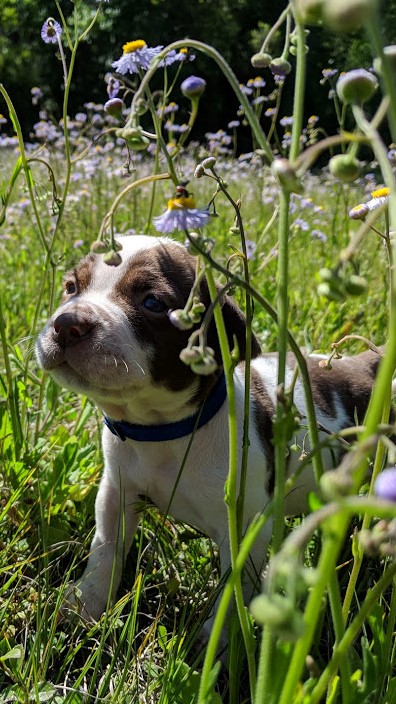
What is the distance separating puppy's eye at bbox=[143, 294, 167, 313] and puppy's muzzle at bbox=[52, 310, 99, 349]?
14cm

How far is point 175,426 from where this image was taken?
5.70 ft

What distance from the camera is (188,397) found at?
172 centimetres

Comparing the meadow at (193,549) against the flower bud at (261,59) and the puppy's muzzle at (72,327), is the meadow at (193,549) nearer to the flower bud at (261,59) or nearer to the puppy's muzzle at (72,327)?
the flower bud at (261,59)

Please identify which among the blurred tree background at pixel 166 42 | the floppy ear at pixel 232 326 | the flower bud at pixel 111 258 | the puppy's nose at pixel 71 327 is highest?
the blurred tree background at pixel 166 42

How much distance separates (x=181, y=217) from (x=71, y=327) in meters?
0.63

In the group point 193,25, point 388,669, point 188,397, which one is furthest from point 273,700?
point 193,25

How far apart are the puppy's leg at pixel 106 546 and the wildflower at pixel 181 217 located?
34.9 inches

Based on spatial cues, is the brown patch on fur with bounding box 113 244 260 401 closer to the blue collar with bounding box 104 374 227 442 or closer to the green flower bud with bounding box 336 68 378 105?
the blue collar with bounding box 104 374 227 442

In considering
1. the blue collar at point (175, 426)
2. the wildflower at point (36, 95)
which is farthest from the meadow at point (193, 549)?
the wildflower at point (36, 95)

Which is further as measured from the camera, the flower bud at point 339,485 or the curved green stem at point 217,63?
the curved green stem at point 217,63

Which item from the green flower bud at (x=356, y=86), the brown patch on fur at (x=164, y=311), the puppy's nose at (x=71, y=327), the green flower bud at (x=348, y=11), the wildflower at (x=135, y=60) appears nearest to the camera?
the green flower bud at (x=348, y=11)

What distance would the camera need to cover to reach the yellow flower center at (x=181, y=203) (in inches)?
38.2

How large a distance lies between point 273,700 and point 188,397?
2.78 feet

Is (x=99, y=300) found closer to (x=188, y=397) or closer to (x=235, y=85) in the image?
(x=188, y=397)
